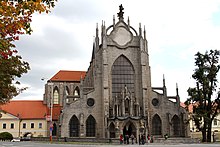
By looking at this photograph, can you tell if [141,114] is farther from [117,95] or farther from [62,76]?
[62,76]

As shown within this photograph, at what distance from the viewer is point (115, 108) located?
44.6 m

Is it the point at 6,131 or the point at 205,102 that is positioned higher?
the point at 205,102

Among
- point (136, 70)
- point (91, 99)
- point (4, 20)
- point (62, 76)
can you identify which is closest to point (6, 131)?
point (62, 76)

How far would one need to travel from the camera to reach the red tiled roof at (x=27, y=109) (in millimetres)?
60688

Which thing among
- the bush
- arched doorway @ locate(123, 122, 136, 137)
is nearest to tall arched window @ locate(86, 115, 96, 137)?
arched doorway @ locate(123, 122, 136, 137)

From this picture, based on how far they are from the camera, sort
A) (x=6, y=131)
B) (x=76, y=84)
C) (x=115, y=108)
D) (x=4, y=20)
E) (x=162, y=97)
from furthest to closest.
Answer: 1. (x=76, y=84)
2. (x=6, y=131)
3. (x=162, y=97)
4. (x=115, y=108)
5. (x=4, y=20)

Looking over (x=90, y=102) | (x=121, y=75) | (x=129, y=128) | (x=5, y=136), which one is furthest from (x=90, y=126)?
(x=5, y=136)

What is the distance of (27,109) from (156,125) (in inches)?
1251

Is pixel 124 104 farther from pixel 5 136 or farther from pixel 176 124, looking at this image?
pixel 5 136

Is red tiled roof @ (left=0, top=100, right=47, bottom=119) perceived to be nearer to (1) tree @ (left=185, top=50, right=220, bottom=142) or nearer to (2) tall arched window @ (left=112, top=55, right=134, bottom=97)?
(2) tall arched window @ (left=112, top=55, right=134, bottom=97)

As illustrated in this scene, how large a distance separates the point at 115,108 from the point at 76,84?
985 inches

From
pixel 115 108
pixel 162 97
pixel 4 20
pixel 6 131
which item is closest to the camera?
pixel 4 20

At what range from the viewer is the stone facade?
44.5 meters

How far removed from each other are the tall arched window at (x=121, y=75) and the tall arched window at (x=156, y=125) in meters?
6.27
